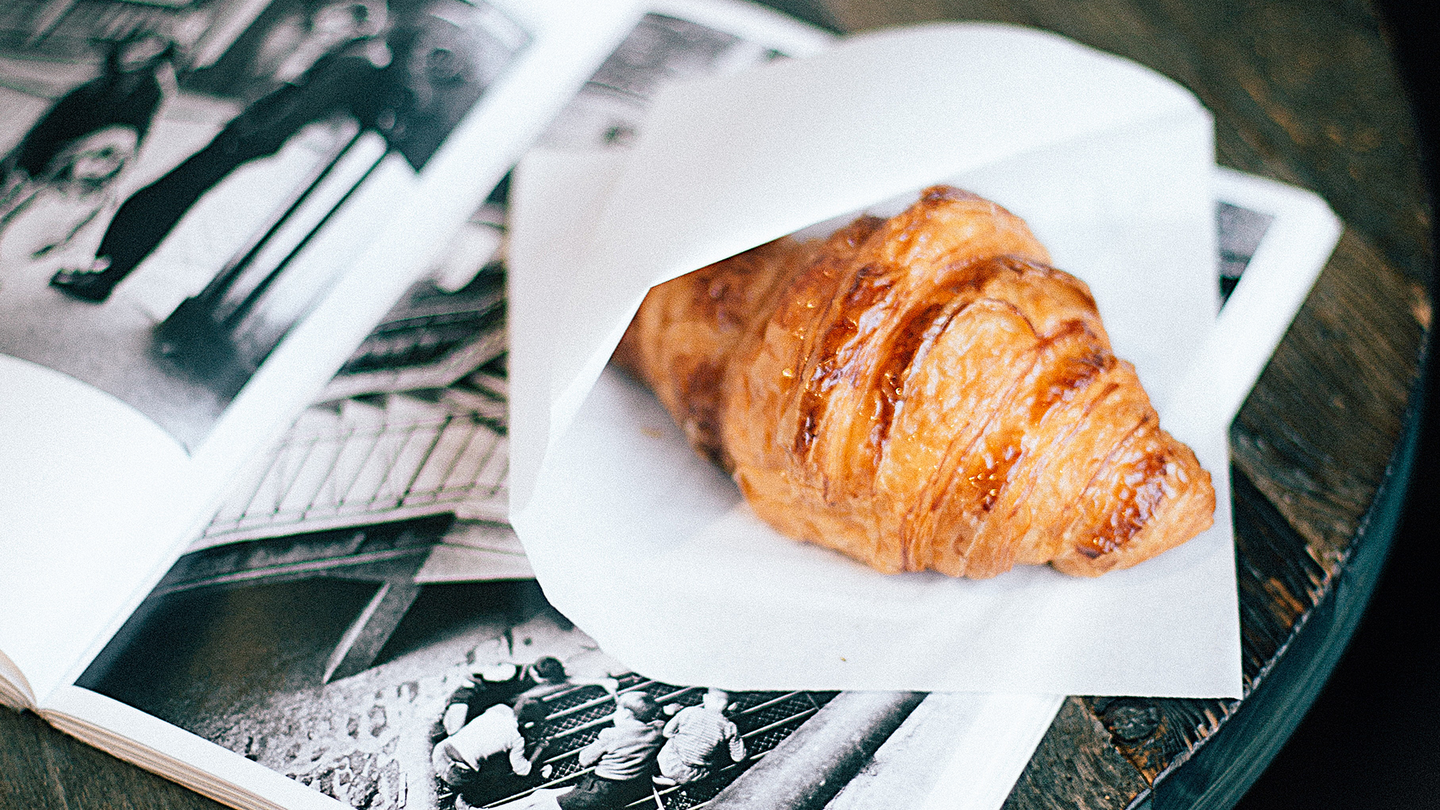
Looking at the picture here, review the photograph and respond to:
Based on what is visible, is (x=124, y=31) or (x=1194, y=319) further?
(x=124, y=31)

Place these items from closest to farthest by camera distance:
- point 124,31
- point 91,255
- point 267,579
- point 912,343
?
point 912,343 < point 267,579 < point 91,255 < point 124,31

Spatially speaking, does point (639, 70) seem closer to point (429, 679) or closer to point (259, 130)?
point (259, 130)

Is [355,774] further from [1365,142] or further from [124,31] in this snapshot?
[1365,142]

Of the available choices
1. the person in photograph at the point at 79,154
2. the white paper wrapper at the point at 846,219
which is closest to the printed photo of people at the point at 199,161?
the person in photograph at the point at 79,154

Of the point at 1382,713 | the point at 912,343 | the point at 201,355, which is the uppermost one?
the point at 912,343

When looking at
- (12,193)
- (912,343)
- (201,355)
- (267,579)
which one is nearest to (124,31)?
(12,193)

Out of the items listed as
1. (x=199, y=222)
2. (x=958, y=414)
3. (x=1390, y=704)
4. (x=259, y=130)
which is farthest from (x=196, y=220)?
(x=1390, y=704)

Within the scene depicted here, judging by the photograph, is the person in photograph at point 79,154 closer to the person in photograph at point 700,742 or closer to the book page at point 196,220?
the book page at point 196,220

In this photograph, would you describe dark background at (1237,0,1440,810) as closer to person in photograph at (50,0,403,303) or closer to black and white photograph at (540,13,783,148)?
black and white photograph at (540,13,783,148)
